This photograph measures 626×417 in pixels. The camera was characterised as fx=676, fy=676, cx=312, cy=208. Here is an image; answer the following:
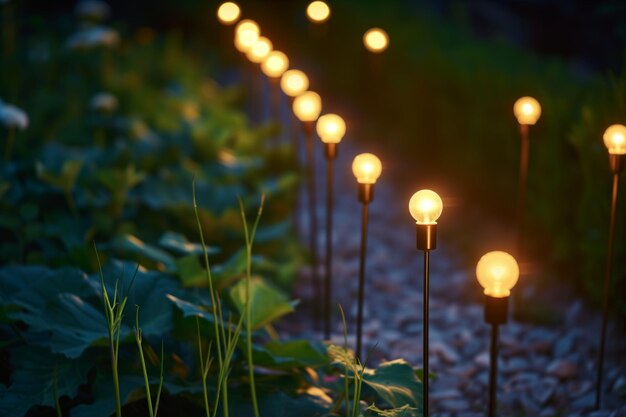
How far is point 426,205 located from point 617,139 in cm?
103

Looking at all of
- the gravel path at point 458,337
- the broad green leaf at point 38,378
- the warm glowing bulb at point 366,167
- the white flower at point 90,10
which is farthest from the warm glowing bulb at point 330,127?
the white flower at point 90,10

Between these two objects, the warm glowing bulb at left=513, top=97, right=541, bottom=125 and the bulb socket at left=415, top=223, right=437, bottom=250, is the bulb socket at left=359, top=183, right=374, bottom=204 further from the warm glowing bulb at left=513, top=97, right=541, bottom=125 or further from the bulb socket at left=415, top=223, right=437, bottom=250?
the warm glowing bulb at left=513, top=97, right=541, bottom=125

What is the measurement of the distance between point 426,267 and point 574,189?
6.45ft

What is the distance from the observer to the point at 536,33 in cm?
792

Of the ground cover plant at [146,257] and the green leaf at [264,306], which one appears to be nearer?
the ground cover plant at [146,257]

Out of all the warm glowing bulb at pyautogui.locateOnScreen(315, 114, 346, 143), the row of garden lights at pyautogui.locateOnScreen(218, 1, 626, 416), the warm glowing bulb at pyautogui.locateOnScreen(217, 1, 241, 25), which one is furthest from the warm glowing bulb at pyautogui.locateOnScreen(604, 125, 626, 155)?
the warm glowing bulb at pyautogui.locateOnScreen(217, 1, 241, 25)

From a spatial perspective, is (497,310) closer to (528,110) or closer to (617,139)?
(617,139)

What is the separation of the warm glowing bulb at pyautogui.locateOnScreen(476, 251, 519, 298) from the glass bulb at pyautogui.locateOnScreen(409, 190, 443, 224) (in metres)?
0.21

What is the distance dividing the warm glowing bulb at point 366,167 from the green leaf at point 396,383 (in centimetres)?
79

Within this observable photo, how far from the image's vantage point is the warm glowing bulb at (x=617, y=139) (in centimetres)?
260

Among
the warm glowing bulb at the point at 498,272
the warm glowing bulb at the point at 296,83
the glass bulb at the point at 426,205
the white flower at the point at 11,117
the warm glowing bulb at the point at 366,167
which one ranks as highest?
the warm glowing bulb at the point at 296,83

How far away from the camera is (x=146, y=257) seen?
3061mm

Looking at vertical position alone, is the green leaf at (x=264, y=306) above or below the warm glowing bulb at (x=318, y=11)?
below

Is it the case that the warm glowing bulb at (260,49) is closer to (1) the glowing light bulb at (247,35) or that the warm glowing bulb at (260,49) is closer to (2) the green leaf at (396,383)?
(1) the glowing light bulb at (247,35)
